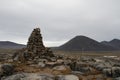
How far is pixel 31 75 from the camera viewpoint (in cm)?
4572

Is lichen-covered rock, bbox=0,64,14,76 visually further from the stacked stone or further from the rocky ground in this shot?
the stacked stone

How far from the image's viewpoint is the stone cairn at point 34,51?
229ft

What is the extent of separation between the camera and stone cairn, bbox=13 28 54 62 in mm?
69750

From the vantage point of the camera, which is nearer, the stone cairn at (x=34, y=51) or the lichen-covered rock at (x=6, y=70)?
the lichen-covered rock at (x=6, y=70)

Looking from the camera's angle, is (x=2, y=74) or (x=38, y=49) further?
(x=38, y=49)

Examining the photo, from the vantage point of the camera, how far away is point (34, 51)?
2776 inches

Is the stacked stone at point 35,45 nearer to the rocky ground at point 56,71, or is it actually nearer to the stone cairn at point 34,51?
the stone cairn at point 34,51

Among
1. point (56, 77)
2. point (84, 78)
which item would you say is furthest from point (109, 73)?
point (56, 77)

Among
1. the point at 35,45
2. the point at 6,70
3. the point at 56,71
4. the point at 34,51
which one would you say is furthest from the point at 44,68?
the point at 35,45

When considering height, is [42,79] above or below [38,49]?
below

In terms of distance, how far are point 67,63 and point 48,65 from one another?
518 cm

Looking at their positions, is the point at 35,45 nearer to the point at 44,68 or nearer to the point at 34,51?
the point at 34,51

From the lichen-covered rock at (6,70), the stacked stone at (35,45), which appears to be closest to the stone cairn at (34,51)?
the stacked stone at (35,45)

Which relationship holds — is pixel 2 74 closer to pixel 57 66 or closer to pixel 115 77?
pixel 57 66
